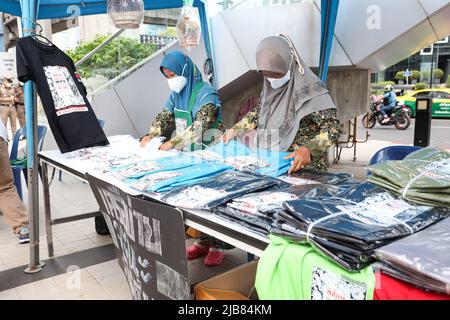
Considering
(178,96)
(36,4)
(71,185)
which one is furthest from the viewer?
(71,185)

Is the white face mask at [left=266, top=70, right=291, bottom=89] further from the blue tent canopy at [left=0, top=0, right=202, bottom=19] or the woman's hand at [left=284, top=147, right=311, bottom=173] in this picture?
the blue tent canopy at [left=0, top=0, right=202, bottom=19]

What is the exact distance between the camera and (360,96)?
18.2 feet

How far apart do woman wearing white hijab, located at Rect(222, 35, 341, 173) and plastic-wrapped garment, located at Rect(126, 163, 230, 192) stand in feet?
1.33

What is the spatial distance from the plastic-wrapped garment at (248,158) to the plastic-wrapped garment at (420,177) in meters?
0.46

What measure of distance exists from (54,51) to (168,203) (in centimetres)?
172

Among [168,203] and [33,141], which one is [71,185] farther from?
[168,203]

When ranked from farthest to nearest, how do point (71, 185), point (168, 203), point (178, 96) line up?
point (71, 185), point (178, 96), point (168, 203)

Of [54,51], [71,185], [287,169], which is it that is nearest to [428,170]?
[287,169]

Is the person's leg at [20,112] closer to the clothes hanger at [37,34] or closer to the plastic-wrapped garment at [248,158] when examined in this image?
the clothes hanger at [37,34]

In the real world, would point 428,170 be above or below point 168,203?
above

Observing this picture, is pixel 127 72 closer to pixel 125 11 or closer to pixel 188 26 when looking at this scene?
pixel 188 26

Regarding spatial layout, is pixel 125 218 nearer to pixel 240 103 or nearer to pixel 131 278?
pixel 131 278

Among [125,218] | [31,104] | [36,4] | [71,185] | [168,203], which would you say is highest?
[36,4]
